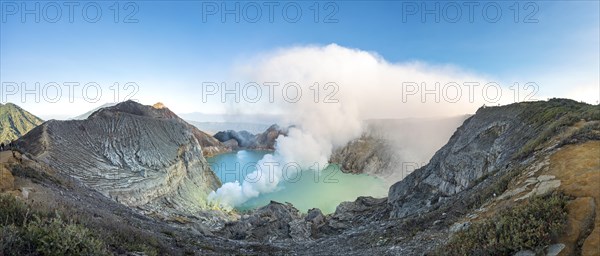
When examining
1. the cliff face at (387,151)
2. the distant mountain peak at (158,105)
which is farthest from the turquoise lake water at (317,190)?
the distant mountain peak at (158,105)

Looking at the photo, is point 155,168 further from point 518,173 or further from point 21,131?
point 21,131

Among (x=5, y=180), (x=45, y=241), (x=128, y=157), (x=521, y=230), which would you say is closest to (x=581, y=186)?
(x=521, y=230)

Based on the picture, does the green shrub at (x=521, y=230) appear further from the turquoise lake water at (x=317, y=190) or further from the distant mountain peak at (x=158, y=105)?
the distant mountain peak at (x=158, y=105)

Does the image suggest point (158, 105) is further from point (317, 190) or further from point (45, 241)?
point (45, 241)

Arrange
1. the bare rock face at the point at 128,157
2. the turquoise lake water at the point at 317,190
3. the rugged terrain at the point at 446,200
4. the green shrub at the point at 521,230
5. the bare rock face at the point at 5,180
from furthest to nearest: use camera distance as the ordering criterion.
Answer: the turquoise lake water at the point at 317,190
the bare rock face at the point at 128,157
the bare rock face at the point at 5,180
the rugged terrain at the point at 446,200
the green shrub at the point at 521,230

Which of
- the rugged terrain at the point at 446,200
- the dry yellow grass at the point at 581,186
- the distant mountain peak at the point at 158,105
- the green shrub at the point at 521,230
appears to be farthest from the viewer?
the distant mountain peak at the point at 158,105

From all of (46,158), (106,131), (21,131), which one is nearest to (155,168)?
(106,131)

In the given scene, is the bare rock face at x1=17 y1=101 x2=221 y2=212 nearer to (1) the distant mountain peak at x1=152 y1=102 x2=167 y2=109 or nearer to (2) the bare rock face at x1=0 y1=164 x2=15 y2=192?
(2) the bare rock face at x1=0 y1=164 x2=15 y2=192
